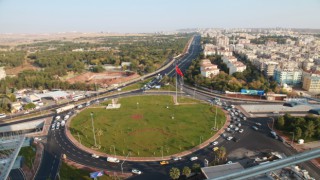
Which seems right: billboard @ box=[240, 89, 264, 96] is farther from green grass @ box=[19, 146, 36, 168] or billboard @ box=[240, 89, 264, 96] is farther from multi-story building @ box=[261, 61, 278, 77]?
green grass @ box=[19, 146, 36, 168]

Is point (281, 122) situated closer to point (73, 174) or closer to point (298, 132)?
point (298, 132)

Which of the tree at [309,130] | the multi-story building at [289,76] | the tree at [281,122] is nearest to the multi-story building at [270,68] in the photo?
the multi-story building at [289,76]

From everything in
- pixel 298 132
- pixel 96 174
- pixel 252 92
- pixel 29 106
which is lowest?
pixel 96 174

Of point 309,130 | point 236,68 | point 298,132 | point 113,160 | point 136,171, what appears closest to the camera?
point 136,171

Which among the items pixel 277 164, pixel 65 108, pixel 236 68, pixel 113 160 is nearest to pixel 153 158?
pixel 113 160

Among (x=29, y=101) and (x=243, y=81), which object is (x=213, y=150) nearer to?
(x=243, y=81)

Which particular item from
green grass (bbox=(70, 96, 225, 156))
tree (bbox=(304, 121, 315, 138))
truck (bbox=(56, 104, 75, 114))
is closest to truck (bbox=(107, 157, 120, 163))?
green grass (bbox=(70, 96, 225, 156))

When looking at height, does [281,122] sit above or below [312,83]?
below
